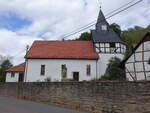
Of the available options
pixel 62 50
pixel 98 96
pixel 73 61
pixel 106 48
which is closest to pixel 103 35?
pixel 106 48

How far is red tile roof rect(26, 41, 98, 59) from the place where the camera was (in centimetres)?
2955

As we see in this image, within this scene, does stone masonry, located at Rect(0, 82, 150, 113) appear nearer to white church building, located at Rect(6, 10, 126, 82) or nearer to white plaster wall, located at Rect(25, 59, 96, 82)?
white plaster wall, located at Rect(25, 59, 96, 82)

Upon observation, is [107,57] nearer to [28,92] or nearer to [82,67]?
[82,67]

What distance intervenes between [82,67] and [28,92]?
37.5ft

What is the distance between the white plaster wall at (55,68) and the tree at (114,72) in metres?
2.58

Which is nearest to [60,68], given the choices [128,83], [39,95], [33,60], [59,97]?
[33,60]

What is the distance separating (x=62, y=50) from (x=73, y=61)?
3179mm

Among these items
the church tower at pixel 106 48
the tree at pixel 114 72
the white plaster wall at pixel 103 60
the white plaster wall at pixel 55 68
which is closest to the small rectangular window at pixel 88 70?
the white plaster wall at pixel 55 68

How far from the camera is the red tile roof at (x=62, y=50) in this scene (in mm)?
29547

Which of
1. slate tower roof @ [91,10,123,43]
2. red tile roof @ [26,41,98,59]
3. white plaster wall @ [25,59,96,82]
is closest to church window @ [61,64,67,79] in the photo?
white plaster wall @ [25,59,96,82]

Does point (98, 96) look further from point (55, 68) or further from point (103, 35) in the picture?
point (103, 35)

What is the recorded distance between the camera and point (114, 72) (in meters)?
25.2

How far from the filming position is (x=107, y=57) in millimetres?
29516

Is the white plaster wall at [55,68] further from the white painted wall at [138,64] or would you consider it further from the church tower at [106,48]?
the white painted wall at [138,64]
